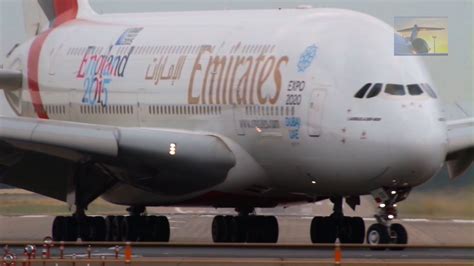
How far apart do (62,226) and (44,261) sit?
39.5 ft

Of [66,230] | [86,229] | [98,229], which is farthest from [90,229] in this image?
[66,230]

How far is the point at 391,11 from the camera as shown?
130 feet

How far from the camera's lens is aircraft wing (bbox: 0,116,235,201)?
40.2 m

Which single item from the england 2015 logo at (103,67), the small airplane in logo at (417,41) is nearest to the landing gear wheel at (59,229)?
the england 2015 logo at (103,67)

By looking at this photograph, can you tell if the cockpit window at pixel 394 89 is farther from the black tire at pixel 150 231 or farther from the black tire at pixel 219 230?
the black tire at pixel 150 231

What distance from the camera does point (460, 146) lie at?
4150cm

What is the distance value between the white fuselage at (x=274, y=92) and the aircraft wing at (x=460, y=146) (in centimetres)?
286

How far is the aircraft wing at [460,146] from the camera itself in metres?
41.5

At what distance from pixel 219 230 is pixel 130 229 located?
1985 mm

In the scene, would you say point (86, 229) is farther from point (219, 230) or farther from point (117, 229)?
point (219, 230)

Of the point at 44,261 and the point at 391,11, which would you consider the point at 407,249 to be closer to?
the point at 391,11

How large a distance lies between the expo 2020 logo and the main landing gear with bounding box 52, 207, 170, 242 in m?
5.87

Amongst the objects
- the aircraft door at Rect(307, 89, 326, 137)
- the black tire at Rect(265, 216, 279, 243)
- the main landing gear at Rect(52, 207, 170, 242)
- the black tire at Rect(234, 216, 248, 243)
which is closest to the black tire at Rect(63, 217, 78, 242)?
the main landing gear at Rect(52, 207, 170, 242)

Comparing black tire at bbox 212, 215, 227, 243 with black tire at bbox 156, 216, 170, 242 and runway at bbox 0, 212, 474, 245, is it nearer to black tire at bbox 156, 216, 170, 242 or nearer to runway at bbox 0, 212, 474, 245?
runway at bbox 0, 212, 474, 245
